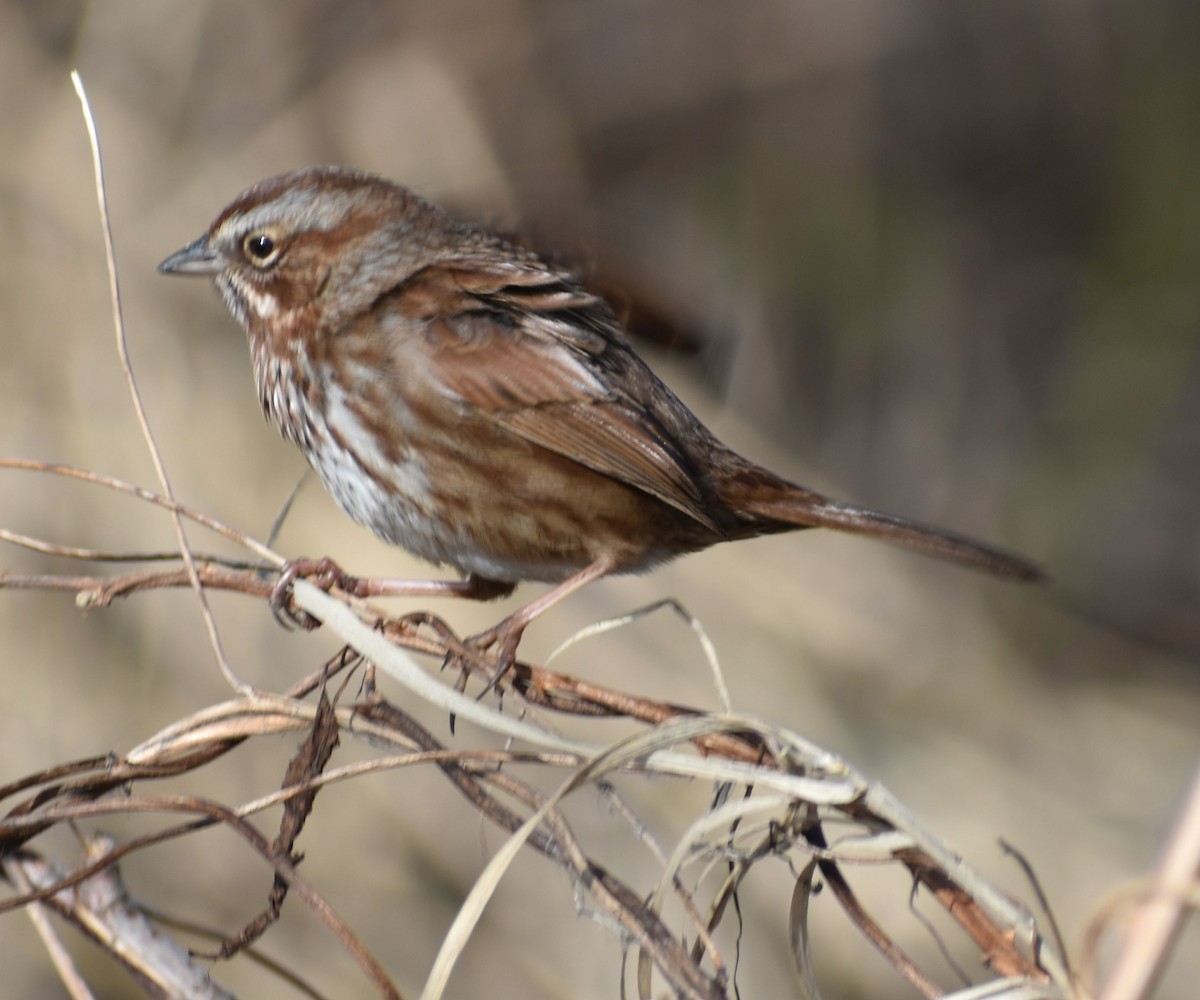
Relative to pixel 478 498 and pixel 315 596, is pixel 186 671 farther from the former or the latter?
pixel 315 596

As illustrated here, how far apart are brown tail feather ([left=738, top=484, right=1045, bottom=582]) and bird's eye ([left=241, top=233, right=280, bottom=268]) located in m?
1.13

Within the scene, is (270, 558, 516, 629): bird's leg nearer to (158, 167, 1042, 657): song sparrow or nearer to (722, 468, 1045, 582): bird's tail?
(158, 167, 1042, 657): song sparrow

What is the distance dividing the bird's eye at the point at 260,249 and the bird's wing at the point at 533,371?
1.09ft

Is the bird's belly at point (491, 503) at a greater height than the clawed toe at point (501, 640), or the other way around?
the bird's belly at point (491, 503)

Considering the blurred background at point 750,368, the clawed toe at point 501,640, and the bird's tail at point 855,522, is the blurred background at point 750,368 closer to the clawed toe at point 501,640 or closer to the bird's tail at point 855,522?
the bird's tail at point 855,522

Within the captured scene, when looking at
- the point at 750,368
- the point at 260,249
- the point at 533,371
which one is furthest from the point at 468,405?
the point at 750,368

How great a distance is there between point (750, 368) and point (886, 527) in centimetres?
324

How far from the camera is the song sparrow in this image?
2.80 metres

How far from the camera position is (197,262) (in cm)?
309

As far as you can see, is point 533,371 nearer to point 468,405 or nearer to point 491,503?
point 468,405

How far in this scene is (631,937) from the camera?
1581 mm

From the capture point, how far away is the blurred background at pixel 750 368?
13.9 feet

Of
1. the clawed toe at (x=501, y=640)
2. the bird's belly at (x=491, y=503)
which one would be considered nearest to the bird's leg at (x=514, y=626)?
the clawed toe at (x=501, y=640)

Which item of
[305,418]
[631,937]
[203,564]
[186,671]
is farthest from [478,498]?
[186,671]
